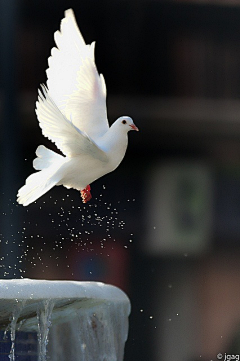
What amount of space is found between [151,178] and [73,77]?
3.39m

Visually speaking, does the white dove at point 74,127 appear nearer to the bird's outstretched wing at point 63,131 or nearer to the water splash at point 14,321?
the bird's outstretched wing at point 63,131

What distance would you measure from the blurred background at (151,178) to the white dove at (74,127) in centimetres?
267

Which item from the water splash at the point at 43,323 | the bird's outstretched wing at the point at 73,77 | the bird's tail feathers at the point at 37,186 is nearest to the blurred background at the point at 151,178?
the bird's outstretched wing at the point at 73,77

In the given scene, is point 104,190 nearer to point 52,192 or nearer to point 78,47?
point 52,192

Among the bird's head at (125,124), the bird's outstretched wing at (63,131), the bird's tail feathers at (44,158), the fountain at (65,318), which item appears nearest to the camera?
the fountain at (65,318)

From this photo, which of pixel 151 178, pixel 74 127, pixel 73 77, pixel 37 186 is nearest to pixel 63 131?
pixel 74 127

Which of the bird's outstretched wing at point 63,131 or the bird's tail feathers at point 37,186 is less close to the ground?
the bird's outstretched wing at point 63,131

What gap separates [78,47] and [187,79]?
3.61m

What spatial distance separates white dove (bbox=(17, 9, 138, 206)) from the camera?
247 centimetres

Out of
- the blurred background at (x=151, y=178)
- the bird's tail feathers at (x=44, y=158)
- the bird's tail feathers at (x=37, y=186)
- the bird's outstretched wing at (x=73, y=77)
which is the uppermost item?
the bird's outstretched wing at (x=73, y=77)

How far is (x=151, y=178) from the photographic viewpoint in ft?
20.1

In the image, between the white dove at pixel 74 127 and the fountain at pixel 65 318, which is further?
the white dove at pixel 74 127

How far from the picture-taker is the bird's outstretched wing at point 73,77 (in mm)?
2738

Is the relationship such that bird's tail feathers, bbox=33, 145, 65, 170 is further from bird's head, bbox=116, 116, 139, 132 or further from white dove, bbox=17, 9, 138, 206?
bird's head, bbox=116, 116, 139, 132
